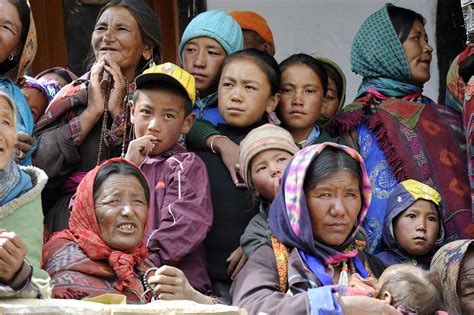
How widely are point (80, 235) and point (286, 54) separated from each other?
3.19 meters

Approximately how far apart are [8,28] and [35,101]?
71 cm

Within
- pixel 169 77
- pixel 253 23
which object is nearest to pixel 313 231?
pixel 169 77

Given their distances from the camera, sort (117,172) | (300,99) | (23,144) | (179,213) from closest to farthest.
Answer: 1. (117,172)
2. (179,213)
3. (23,144)
4. (300,99)

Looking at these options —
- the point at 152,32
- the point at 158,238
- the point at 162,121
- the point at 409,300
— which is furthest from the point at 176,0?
the point at 409,300

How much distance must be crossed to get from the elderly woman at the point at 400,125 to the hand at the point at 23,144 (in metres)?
1.74

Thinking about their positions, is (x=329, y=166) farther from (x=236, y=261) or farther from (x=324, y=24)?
(x=324, y=24)

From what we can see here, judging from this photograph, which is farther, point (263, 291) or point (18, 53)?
point (18, 53)

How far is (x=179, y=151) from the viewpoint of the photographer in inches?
229

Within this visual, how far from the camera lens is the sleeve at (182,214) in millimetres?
5312

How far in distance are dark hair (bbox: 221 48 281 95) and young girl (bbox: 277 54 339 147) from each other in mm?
102

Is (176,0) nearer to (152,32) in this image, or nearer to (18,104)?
(152,32)

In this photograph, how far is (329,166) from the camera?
5.25 metres

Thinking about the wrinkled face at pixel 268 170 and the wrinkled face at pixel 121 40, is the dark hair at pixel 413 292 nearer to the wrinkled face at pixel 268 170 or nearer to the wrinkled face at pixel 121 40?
the wrinkled face at pixel 268 170

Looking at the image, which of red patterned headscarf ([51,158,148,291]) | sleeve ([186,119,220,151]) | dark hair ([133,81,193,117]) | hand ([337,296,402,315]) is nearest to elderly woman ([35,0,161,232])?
dark hair ([133,81,193,117])
